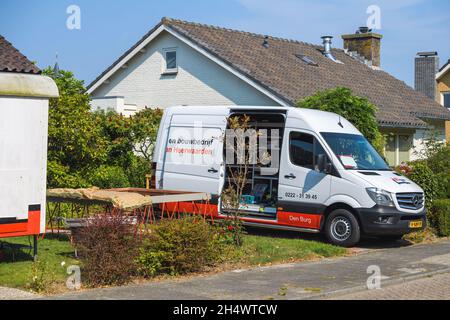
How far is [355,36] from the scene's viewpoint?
3456cm

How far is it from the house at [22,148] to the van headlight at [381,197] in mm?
6323

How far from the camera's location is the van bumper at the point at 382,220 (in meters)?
14.2

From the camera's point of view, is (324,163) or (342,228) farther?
(324,163)

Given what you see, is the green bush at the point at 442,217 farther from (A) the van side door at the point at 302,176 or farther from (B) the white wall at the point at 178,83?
(B) the white wall at the point at 178,83

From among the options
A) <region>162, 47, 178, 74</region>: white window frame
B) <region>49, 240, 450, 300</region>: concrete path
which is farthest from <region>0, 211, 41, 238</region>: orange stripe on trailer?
<region>162, 47, 178, 74</region>: white window frame

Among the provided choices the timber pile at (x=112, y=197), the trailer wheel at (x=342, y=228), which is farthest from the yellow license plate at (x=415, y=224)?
the timber pile at (x=112, y=197)

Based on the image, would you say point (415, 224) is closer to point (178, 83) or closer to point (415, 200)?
point (415, 200)

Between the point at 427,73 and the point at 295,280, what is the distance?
115ft

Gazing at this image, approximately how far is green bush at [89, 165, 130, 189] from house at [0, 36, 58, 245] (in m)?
7.47

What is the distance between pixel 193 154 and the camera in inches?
648

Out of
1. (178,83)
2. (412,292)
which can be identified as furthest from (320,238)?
(178,83)
